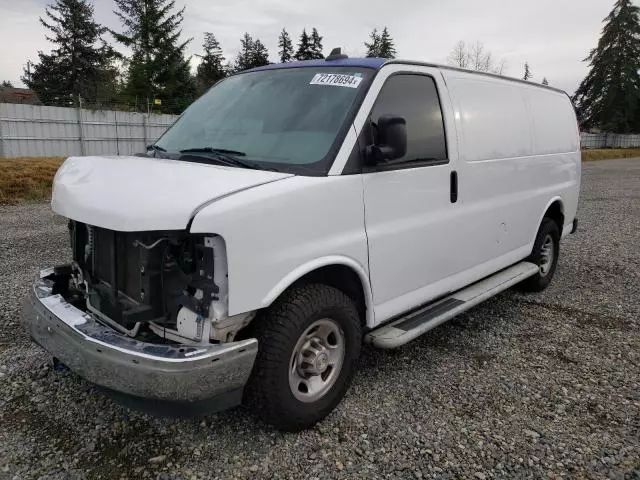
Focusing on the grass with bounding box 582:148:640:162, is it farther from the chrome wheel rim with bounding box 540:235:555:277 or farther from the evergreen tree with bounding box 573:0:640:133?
the chrome wheel rim with bounding box 540:235:555:277

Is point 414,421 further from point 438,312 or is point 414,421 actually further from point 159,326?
point 159,326

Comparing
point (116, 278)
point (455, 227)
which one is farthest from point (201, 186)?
point (455, 227)

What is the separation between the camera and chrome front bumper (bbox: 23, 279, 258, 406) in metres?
2.46

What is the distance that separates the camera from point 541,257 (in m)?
5.89

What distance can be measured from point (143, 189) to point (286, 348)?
1122 mm

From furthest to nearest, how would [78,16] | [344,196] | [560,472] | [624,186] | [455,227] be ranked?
1. [78,16]
2. [624,186]
3. [455,227]
4. [344,196]
5. [560,472]

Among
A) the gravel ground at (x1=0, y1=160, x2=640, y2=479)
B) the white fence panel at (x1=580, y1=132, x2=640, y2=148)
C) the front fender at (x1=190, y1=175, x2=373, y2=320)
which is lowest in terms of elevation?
the gravel ground at (x1=0, y1=160, x2=640, y2=479)

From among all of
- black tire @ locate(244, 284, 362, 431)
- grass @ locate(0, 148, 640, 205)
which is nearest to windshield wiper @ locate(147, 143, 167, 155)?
black tire @ locate(244, 284, 362, 431)

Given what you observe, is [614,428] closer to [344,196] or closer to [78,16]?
[344,196]

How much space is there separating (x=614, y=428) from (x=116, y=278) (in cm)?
314

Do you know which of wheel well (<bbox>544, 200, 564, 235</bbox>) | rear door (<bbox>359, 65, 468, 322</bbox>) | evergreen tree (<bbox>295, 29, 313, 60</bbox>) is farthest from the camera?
evergreen tree (<bbox>295, 29, 313, 60</bbox>)

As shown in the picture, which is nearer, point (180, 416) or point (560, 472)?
point (180, 416)

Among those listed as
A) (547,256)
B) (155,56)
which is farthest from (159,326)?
(155,56)

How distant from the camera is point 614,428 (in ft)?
10.7
